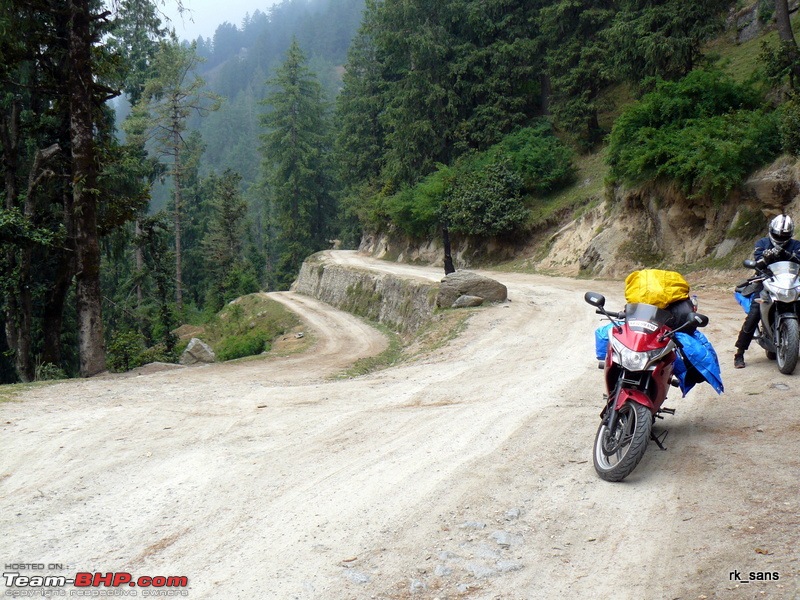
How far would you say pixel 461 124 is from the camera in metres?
37.9

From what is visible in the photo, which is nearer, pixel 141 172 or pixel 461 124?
pixel 141 172

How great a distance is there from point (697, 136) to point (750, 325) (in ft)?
42.3

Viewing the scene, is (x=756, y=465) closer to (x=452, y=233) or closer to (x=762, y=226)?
(x=762, y=226)

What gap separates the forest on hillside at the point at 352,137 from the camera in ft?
50.6

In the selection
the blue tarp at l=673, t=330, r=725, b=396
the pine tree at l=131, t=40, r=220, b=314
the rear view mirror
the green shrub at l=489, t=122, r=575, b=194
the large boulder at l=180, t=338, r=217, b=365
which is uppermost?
the pine tree at l=131, t=40, r=220, b=314

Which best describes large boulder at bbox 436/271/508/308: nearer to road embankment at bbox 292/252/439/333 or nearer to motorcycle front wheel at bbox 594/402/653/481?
road embankment at bbox 292/252/439/333

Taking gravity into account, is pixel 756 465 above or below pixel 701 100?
below

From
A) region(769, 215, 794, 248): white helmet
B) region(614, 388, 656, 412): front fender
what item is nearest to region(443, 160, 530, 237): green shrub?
region(769, 215, 794, 248): white helmet

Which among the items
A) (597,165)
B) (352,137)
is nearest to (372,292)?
(597,165)

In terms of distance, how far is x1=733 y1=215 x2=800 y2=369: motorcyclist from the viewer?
7.62m

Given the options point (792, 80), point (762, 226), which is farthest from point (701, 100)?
point (762, 226)

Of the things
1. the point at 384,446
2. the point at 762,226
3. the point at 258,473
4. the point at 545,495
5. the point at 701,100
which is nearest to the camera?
the point at 545,495

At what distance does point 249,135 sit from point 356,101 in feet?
316

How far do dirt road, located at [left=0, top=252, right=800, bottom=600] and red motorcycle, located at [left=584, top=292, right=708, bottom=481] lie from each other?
263 millimetres
